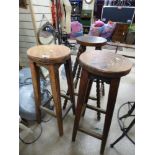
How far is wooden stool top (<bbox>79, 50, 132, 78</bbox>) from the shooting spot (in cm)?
87

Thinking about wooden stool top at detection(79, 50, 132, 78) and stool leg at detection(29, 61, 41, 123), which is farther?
stool leg at detection(29, 61, 41, 123)

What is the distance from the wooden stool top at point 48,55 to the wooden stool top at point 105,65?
0.58 ft

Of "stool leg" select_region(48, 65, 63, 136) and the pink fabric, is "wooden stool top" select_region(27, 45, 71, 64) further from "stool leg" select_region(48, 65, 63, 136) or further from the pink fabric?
the pink fabric

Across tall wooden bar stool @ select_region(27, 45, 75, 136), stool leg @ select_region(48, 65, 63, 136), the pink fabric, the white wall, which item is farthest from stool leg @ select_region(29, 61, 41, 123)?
the pink fabric

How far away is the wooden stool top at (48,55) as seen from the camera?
3.43ft

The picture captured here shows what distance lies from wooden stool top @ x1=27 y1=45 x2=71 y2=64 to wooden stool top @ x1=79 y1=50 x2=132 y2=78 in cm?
18

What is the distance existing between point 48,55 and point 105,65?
45 centimetres

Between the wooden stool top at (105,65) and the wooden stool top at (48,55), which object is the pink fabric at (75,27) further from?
the wooden stool top at (105,65)

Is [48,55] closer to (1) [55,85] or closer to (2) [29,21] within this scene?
(1) [55,85]

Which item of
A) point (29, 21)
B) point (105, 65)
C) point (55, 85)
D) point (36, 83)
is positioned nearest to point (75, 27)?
point (29, 21)
